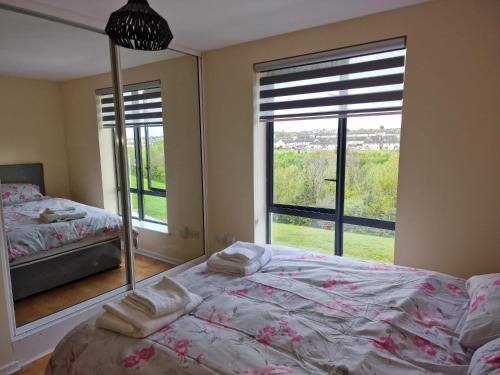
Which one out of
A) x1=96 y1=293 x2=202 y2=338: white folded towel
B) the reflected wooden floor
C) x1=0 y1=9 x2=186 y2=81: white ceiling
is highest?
x1=0 y1=9 x2=186 y2=81: white ceiling

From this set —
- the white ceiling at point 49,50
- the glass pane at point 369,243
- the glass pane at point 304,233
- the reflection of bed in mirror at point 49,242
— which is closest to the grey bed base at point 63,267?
the reflection of bed in mirror at point 49,242

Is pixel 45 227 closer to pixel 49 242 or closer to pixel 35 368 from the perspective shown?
pixel 49 242

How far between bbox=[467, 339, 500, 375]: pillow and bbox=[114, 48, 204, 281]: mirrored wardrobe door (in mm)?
2697

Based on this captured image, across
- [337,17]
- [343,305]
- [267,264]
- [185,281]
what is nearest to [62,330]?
[185,281]

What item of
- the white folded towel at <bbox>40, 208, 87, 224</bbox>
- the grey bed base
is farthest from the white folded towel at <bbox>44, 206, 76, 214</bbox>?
the grey bed base

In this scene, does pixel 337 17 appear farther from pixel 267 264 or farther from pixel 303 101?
pixel 267 264

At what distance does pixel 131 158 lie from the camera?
301 cm

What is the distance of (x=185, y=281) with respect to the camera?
6.82 ft

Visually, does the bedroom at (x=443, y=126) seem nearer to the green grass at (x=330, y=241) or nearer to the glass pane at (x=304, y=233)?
the green grass at (x=330, y=241)

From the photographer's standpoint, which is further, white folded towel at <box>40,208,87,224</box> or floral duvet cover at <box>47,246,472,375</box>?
white folded towel at <box>40,208,87,224</box>

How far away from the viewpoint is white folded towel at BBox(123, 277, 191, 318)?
1.58m

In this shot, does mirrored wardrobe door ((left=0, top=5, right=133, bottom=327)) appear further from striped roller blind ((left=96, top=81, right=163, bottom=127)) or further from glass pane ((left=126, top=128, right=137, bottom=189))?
glass pane ((left=126, top=128, right=137, bottom=189))

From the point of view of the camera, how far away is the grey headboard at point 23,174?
2168 mm

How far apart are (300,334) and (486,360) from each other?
69 cm
